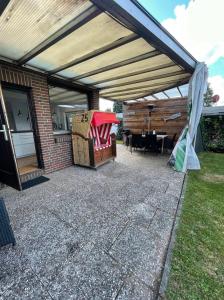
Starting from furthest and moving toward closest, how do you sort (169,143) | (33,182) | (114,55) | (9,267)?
(169,143), (33,182), (114,55), (9,267)

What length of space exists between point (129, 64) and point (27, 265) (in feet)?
12.4

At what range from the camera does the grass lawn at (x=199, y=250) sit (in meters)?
1.29

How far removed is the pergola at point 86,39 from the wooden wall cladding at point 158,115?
2.99m

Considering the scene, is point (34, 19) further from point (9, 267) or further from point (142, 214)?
point (142, 214)

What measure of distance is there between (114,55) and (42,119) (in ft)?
7.92

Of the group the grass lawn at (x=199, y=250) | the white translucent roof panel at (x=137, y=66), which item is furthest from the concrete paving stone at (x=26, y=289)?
the white translucent roof panel at (x=137, y=66)

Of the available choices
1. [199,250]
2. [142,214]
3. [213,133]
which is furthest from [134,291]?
[213,133]

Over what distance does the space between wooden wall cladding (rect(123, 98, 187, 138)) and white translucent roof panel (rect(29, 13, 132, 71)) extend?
5081mm

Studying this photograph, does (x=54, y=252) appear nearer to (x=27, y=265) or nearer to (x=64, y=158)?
(x=27, y=265)

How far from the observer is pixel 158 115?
23.4 ft

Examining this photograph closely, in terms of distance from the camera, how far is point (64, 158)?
15.0 ft

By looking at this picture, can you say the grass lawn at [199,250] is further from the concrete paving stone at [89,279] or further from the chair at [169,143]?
the chair at [169,143]

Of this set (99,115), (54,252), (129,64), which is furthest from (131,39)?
(54,252)

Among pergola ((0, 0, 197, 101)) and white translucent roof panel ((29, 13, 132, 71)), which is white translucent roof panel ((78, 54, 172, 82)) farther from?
white translucent roof panel ((29, 13, 132, 71))
